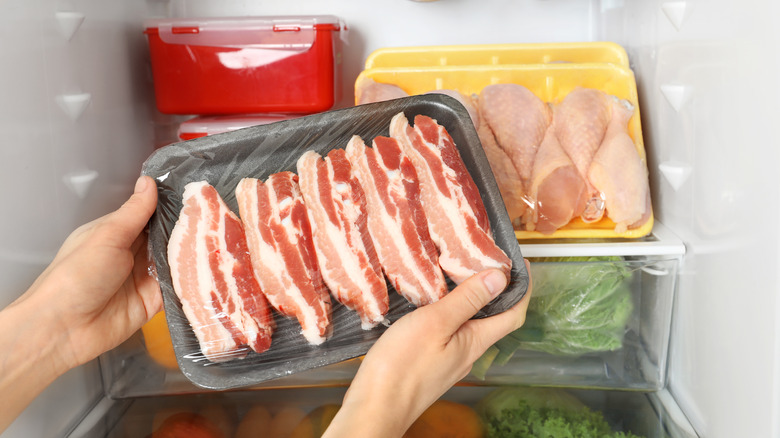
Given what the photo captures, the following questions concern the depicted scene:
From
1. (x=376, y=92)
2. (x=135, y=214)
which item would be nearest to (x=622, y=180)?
(x=376, y=92)

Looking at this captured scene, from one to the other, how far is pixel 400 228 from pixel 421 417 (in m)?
0.46

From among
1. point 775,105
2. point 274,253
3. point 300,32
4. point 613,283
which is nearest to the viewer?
point 775,105

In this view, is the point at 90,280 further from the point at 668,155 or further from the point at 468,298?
the point at 668,155

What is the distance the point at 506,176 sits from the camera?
110 cm

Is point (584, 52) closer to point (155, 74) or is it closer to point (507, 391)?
point (507, 391)

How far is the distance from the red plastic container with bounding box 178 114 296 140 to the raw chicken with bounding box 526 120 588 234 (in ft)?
1.92

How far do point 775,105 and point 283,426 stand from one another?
3.20 feet

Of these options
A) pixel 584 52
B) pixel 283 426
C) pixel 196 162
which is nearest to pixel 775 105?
pixel 584 52

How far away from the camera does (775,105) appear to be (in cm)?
72

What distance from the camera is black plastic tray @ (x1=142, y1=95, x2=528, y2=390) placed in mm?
816

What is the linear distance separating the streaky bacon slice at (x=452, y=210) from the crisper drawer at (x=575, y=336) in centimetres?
23

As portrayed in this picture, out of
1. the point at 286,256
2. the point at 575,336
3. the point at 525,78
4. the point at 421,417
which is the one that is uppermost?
the point at 525,78

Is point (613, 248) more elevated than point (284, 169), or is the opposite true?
point (284, 169)

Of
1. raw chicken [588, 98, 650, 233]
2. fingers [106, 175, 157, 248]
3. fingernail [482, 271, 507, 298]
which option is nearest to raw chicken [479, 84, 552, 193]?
raw chicken [588, 98, 650, 233]
